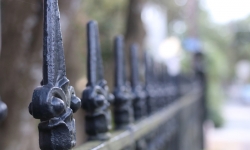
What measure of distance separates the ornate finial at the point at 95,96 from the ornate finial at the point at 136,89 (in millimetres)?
551

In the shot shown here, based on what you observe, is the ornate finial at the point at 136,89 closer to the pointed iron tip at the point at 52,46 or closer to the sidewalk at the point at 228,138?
the pointed iron tip at the point at 52,46

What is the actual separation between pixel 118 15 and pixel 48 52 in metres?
12.4

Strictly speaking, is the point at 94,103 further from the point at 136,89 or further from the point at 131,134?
the point at 136,89

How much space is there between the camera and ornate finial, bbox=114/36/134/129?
166cm

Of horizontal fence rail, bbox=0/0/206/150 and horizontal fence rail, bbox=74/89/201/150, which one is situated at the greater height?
horizontal fence rail, bbox=0/0/206/150

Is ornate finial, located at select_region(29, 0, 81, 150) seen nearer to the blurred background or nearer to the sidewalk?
the blurred background

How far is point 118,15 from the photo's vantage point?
13.2 meters

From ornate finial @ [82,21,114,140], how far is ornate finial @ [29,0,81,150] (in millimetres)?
281

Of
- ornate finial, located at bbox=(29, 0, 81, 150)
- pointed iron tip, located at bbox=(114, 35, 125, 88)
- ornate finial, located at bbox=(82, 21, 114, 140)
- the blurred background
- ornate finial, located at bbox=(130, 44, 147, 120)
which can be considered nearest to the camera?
ornate finial, located at bbox=(29, 0, 81, 150)

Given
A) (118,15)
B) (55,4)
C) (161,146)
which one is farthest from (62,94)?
(118,15)

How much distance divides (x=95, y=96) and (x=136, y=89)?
0.70 meters

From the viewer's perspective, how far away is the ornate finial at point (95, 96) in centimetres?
131

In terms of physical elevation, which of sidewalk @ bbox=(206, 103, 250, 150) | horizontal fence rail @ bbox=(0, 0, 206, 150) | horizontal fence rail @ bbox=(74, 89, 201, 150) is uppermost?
horizontal fence rail @ bbox=(0, 0, 206, 150)

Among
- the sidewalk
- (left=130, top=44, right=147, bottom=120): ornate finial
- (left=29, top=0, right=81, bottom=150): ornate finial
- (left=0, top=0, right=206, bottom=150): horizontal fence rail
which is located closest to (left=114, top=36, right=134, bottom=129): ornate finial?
(left=0, top=0, right=206, bottom=150): horizontal fence rail
